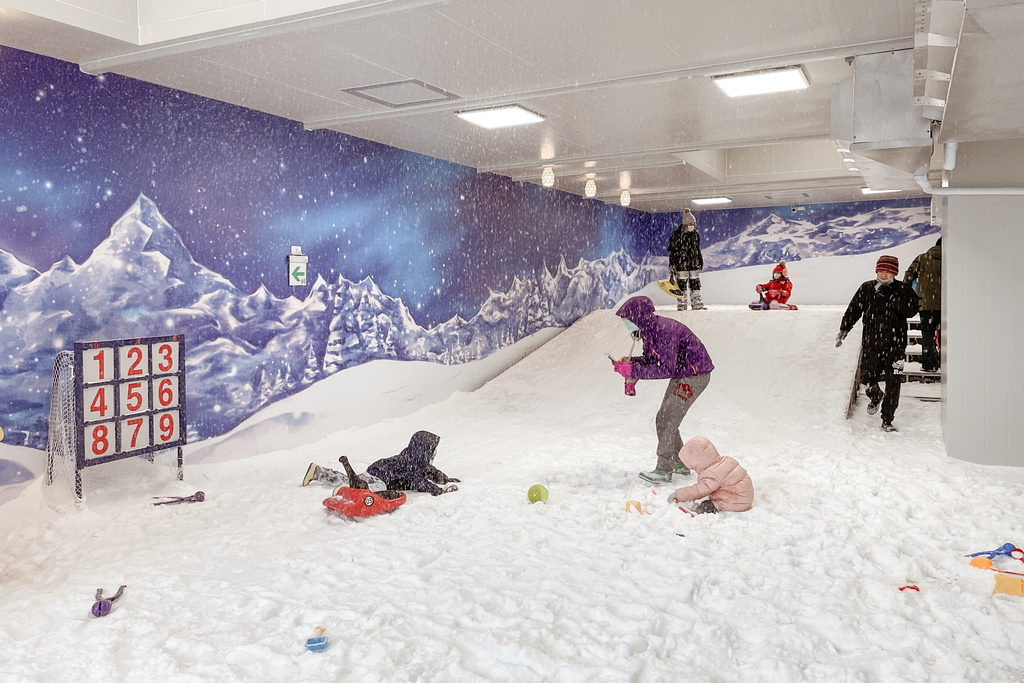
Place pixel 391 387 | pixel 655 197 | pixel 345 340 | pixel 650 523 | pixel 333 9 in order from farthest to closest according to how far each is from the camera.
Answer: pixel 655 197 → pixel 391 387 → pixel 345 340 → pixel 650 523 → pixel 333 9

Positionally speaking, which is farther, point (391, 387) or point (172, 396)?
point (391, 387)

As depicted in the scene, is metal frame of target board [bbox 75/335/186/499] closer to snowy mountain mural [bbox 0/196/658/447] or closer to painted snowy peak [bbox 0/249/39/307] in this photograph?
snowy mountain mural [bbox 0/196/658/447]

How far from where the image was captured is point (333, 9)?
3.96 m

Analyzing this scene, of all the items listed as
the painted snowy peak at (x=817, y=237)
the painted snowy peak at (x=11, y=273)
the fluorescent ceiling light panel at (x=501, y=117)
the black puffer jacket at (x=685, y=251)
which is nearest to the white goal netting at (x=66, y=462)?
the painted snowy peak at (x=11, y=273)

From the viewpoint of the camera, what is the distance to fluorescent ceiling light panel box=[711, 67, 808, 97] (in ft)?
17.0

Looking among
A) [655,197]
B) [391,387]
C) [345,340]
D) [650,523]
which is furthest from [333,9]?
[655,197]

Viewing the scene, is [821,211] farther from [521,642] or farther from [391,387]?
[521,642]

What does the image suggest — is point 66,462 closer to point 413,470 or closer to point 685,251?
point 413,470

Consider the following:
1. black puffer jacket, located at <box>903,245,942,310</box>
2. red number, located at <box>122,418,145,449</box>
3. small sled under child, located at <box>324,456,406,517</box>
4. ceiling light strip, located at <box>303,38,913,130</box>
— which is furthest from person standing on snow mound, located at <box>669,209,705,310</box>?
red number, located at <box>122,418,145,449</box>

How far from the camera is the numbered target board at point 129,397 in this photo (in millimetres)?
4754

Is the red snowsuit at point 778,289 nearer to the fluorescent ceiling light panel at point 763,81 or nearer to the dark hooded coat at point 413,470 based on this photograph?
the fluorescent ceiling light panel at point 763,81

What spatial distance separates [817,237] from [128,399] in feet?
43.8

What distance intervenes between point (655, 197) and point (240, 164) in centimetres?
791

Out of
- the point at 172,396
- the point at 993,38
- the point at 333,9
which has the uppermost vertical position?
the point at 333,9
